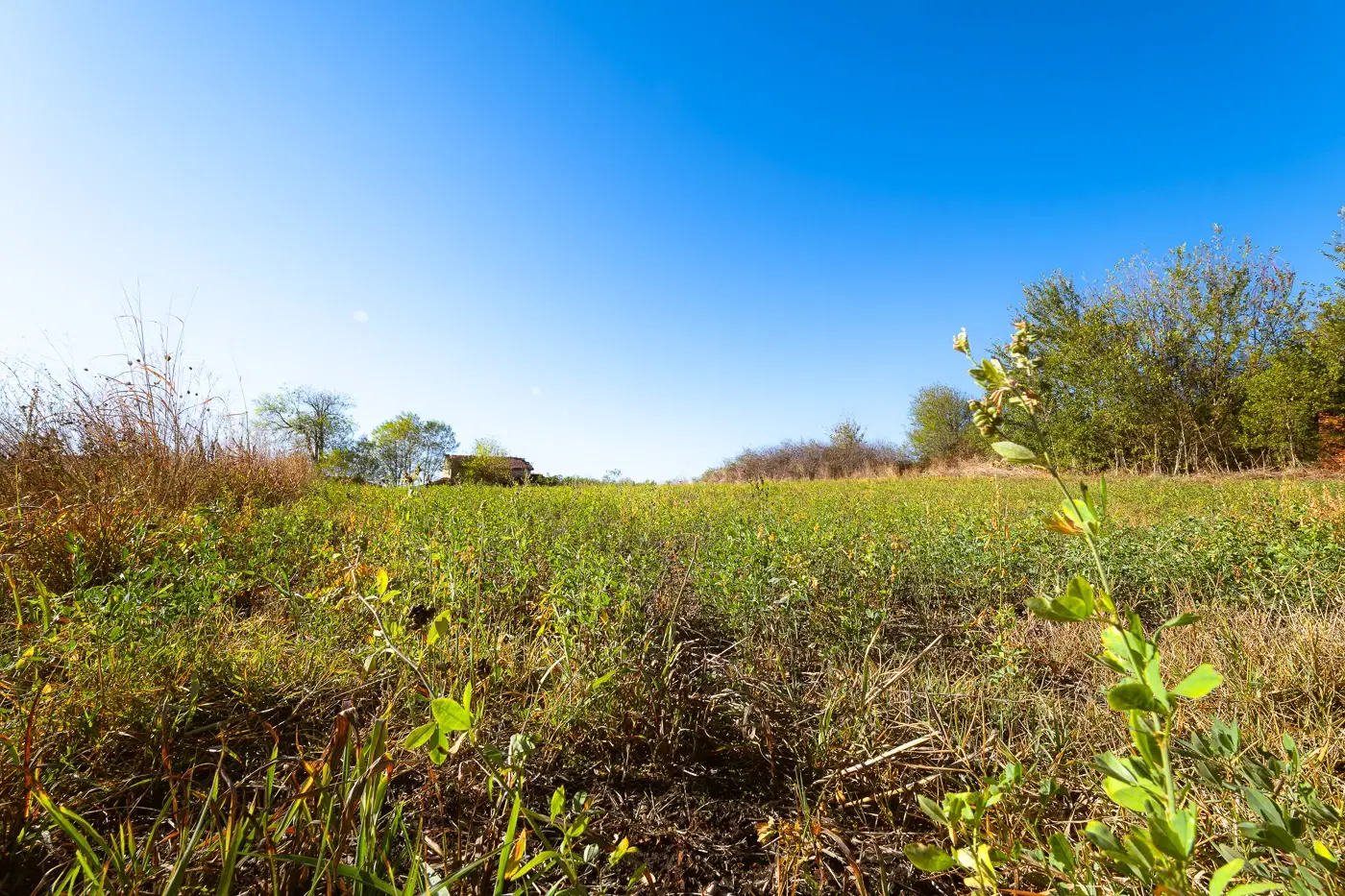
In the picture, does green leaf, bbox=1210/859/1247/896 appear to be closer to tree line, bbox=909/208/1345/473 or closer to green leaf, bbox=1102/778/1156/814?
green leaf, bbox=1102/778/1156/814

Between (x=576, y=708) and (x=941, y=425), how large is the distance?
28167 mm

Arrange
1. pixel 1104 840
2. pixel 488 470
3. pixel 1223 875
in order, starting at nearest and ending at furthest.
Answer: pixel 1223 875 < pixel 1104 840 < pixel 488 470

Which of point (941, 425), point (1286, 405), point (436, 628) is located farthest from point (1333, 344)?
point (436, 628)

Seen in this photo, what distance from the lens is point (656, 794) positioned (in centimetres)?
142

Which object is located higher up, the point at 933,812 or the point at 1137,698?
the point at 1137,698

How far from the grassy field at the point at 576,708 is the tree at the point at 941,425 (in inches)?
938

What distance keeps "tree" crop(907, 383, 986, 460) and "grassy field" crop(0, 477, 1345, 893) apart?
23.8 meters

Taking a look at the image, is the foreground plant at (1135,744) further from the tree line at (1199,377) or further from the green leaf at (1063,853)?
the tree line at (1199,377)

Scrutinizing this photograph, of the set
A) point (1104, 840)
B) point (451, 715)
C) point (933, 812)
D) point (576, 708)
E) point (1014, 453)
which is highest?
point (1014, 453)

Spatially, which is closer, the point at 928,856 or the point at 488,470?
the point at 928,856

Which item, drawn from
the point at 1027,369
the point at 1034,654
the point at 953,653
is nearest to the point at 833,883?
the point at 1027,369

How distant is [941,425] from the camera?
25922 mm

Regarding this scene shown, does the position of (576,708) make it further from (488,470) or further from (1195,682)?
(488,470)

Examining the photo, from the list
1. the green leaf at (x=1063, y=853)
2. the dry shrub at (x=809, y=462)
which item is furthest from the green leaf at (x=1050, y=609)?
the dry shrub at (x=809, y=462)
